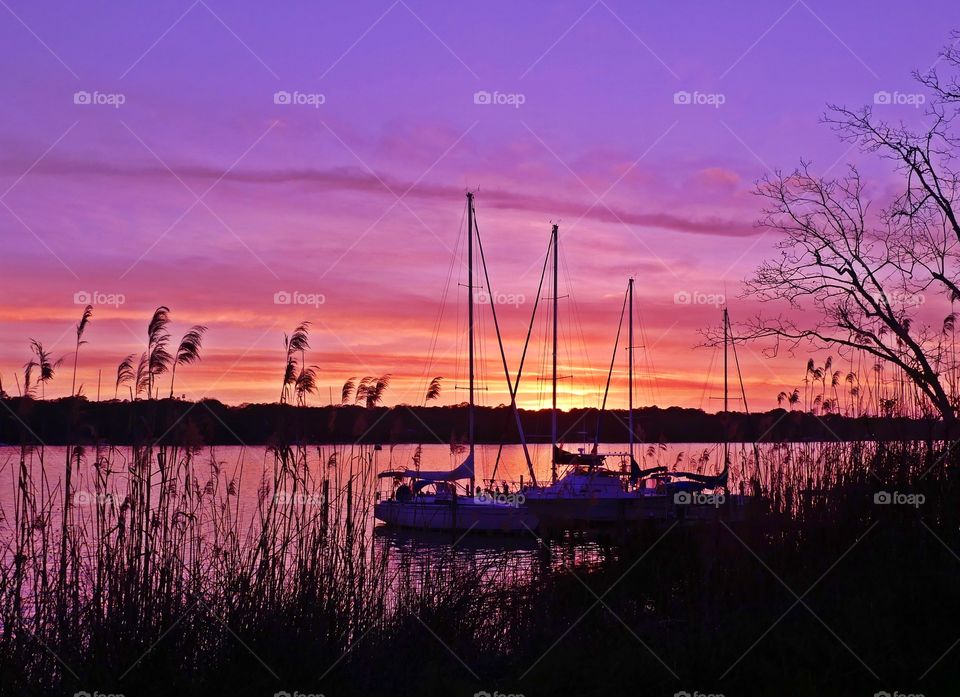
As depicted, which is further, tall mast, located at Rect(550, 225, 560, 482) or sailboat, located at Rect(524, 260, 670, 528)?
tall mast, located at Rect(550, 225, 560, 482)

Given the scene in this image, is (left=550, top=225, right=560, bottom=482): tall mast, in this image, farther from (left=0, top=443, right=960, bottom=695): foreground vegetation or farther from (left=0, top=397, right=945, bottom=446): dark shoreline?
(left=0, top=443, right=960, bottom=695): foreground vegetation

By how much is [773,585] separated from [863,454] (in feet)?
16.4

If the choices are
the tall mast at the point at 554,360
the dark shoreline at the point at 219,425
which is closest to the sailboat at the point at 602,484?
the tall mast at the point at 554,360

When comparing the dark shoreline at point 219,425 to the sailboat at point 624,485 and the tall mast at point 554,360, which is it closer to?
the sailboat at point 624,485

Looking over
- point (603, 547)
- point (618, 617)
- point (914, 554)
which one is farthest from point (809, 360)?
point (618, 617)

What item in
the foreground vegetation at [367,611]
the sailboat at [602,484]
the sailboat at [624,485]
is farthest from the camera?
the sailboat at [602,484]

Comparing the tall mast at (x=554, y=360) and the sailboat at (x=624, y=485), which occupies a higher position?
the tall mast at (x=554, y=360)

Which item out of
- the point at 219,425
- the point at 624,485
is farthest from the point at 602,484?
the point at 219,425

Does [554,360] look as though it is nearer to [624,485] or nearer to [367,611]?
[624,485]

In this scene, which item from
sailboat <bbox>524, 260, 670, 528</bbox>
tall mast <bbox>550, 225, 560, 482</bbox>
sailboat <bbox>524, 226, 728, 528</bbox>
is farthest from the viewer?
tall mast <bbox>550, 225, 560, 482</bbox>

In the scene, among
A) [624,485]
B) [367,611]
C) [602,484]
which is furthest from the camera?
[624,485]

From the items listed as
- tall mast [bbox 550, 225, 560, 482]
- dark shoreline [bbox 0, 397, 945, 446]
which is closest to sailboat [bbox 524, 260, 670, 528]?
tall mast [bbox 550, 225, 560, 482]

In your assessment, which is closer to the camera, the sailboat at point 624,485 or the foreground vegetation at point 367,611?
the foreground vegetation at point 367,611

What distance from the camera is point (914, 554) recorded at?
10.5m
